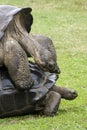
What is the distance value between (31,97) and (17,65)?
1.25 ft

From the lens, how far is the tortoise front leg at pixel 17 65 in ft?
16.9

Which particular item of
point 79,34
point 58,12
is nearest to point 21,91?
point 79,34

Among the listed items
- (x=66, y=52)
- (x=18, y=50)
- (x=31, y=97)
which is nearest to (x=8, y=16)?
(x=18, y=50)

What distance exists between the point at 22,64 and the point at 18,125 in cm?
63

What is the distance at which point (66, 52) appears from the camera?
34.0ft

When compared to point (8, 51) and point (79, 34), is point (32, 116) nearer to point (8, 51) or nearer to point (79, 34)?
point (8, 51)

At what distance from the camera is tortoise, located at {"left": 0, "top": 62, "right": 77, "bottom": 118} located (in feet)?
17.1

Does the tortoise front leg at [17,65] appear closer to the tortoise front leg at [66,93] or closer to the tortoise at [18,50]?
the tortoise at [18,50]

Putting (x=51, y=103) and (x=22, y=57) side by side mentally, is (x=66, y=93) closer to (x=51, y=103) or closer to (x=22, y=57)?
(x=51, y=103)

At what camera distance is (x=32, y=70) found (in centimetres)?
549

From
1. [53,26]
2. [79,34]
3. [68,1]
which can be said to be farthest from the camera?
[68,1]

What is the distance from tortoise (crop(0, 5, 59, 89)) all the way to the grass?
44 centimetres

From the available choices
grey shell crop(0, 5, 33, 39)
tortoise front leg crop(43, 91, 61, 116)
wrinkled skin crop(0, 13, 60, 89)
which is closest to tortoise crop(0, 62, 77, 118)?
tortoise front leg crop(43, 91, 61, 116)

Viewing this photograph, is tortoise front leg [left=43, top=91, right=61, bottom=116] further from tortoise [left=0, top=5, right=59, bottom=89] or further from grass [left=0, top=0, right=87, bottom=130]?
tortoise [left=0, top=5, right=59, bottom=89]
